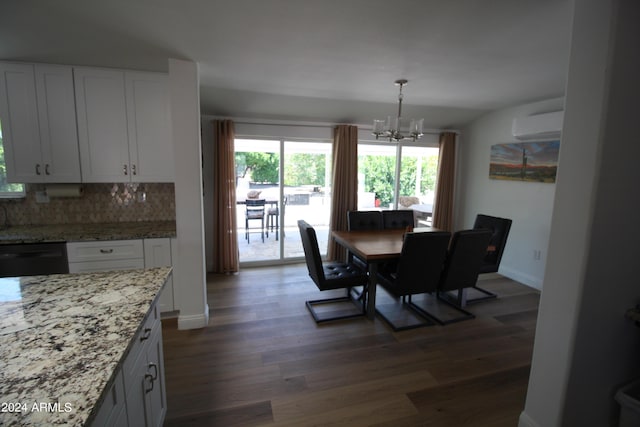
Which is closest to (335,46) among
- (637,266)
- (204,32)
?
(204,32)

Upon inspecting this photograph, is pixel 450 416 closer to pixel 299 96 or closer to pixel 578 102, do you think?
pixel 578 102

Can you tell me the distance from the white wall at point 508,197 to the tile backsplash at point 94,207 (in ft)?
15.3

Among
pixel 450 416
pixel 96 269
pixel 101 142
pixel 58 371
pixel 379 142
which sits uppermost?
pixel 379 142

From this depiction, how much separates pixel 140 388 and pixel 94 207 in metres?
2.67

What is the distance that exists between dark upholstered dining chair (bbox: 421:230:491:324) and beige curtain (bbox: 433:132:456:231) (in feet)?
7.69

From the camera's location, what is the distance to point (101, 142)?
112 inches

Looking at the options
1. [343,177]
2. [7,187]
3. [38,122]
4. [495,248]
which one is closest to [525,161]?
[495,248]

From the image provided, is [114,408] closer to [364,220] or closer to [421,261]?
[421,261]

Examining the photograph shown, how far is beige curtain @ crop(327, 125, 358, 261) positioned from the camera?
4.70m

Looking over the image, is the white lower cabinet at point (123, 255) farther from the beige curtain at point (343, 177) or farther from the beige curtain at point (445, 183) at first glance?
the beige curtain at point (445, 183)

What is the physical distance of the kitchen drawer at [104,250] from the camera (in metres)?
2.62

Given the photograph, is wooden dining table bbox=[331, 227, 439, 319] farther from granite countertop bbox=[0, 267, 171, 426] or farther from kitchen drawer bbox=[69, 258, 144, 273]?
kitchen drawer bbox=[69, 258, 144, 273]

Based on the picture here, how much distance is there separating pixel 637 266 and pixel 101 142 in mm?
4111

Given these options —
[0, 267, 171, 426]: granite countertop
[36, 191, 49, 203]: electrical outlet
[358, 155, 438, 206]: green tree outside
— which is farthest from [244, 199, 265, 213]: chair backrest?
[0, 267, 171, 426]: granite countertop
